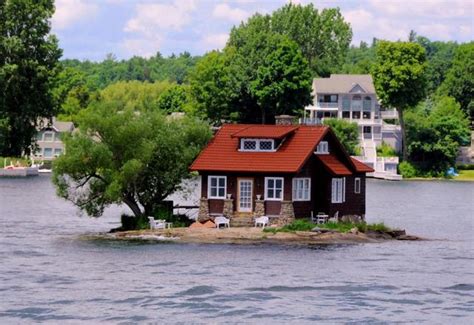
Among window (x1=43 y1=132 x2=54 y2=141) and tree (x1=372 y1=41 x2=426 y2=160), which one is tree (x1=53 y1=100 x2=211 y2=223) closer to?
tree (x1=372 y1=41 x2=426 y2=160)

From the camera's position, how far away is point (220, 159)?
2633 inches

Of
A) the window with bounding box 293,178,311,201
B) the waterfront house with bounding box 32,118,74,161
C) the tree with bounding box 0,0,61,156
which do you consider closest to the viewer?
the window with bounding box 293,178,311,201

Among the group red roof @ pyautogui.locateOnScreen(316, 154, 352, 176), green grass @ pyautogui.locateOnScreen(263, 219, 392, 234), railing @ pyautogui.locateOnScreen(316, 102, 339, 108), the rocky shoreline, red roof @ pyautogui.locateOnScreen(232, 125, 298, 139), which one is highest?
railing @ pyautogui.locateOnScreen(316, 102, 339, 108)

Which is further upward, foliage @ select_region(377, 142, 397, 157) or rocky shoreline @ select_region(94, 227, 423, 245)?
foliage @ select_region(377, 142, 397, 157)

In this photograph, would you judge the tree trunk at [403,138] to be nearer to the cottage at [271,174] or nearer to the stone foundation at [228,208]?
the cottage at [271,174]

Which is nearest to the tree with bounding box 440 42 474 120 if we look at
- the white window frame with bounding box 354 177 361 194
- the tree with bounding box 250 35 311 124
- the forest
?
the forest

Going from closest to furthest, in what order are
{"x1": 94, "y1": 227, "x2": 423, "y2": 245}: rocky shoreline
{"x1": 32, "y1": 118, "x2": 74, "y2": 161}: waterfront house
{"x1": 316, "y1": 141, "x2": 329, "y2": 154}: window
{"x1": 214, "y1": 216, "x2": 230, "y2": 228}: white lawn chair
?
1. {"x1": 94, "y1": 227, "x2": 423, "y2": 245}: rocky shoreline
2. {"x1": 214, "y1": 216, "x2": 230, "y2": 228}: white lawn chair
3. {"x1": 316, "y1": 141, "x2": 329, "y2": 154}: window
4. {"x1": 32, "y1": 118, "x2": 74, "y2": 161}: waterfront house

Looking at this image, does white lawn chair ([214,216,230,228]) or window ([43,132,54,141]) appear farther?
window ([43,132,54,141])

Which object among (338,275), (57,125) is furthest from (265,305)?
(57,125)

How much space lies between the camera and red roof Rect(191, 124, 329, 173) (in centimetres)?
6588

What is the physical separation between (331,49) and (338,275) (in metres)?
139

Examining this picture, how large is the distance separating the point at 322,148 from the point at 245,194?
17.5ft

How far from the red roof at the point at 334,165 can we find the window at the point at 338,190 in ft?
1.55

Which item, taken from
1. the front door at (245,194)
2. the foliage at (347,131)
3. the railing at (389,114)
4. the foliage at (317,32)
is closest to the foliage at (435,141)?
the foliage at (347,131)
